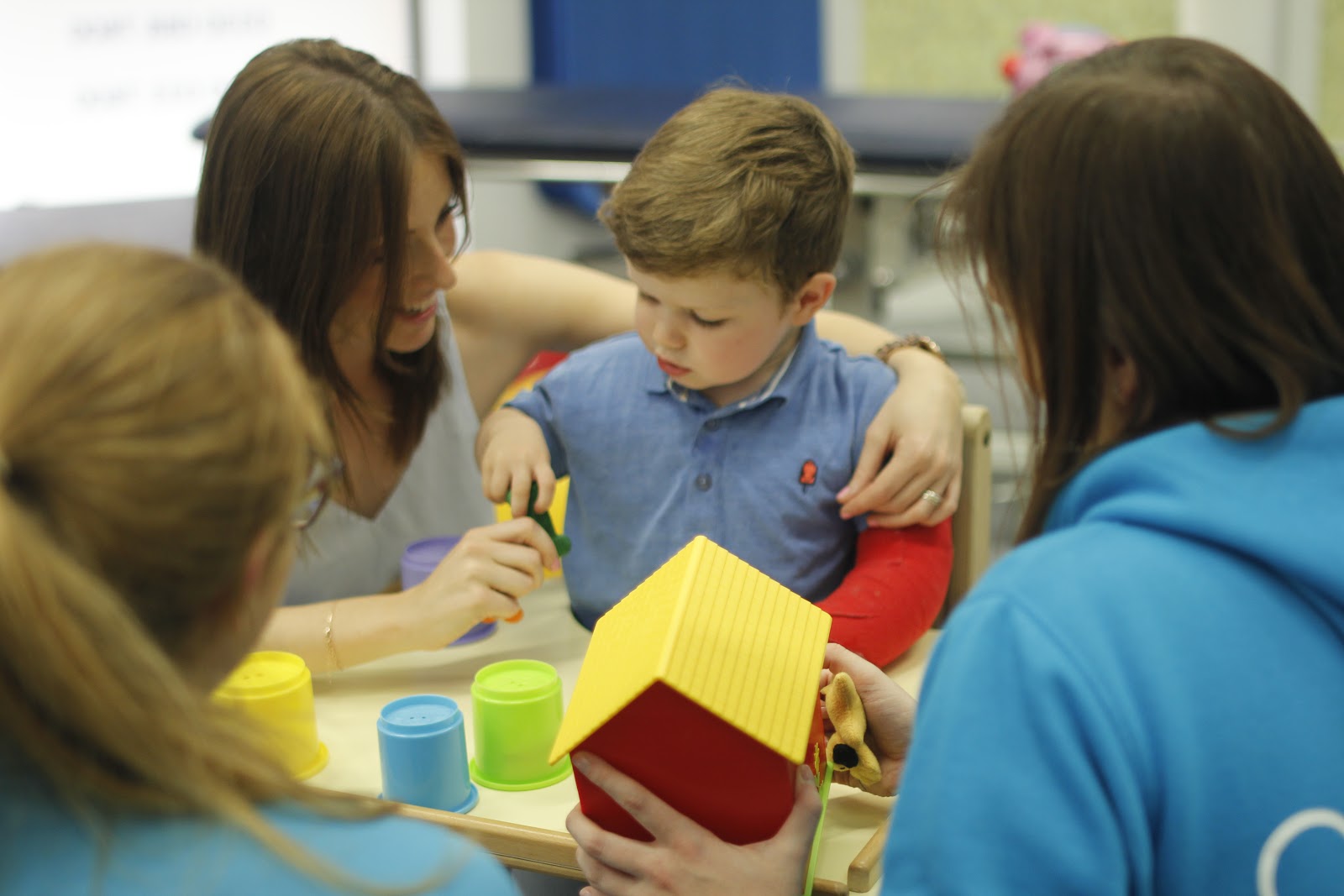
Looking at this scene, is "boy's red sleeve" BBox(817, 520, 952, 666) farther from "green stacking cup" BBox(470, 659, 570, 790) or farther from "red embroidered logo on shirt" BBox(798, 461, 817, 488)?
"green stacking cup" BBox(470, 659, 570, 790)

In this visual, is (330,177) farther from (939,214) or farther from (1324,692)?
(1324,692)

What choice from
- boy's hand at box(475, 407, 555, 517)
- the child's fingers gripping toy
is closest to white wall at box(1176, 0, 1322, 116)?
the child's fingers gripping toy

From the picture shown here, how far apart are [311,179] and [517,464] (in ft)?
1.22

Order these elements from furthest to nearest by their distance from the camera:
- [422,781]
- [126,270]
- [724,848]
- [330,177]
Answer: [330,177], [422,781], [724,848], [126,270]

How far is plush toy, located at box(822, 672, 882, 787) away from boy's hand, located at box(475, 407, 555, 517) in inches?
17.5

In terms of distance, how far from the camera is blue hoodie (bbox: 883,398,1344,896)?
0.66 metres

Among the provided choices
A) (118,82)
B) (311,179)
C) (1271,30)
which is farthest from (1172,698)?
(1271,30)

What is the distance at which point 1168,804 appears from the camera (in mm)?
670

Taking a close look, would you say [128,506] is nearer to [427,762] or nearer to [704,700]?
[704,700]

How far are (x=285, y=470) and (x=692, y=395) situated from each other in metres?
0.83

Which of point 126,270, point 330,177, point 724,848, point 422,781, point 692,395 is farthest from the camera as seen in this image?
→ point 692,395

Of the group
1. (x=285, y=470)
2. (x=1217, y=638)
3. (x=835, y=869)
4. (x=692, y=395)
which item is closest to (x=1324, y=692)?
(x=1217, y=638)

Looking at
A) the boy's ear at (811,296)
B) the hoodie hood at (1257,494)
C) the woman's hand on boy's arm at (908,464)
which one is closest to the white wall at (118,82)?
the boy's ear at (811,296)

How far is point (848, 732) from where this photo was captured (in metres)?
0.98
